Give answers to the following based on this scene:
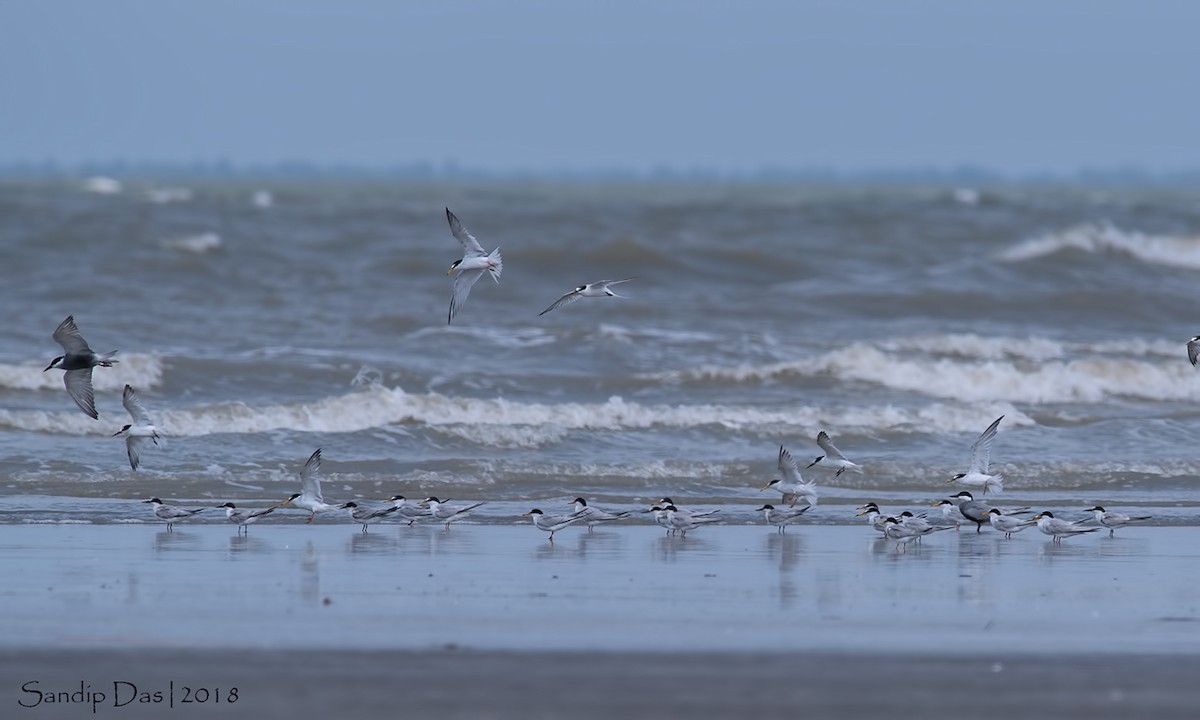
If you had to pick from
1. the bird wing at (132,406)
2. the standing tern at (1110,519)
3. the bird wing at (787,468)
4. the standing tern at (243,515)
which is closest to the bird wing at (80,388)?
the bird wing at (132,406)

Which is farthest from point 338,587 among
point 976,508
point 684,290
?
point 684,290

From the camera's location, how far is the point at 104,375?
67.3 ft

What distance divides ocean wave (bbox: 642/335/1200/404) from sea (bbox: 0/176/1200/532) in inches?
2.1

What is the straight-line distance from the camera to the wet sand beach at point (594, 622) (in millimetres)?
6734

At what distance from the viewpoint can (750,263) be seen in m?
33.2

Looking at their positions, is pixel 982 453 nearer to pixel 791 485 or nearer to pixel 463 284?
pixel 791 485

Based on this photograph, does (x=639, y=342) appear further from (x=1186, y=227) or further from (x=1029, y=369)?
(x=1186, y=227)

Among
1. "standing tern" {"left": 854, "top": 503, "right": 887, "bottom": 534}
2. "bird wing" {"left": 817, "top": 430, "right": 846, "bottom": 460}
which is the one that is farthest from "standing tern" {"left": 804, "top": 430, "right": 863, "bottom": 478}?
"standing tern" {"left": 854, "top": 503, "right": 887, "bottom": 534}

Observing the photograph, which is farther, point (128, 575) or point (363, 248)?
point (363, 248)

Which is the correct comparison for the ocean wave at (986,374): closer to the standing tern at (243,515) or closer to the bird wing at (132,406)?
the bird wing at (132,406)

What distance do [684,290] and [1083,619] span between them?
73.0 feet

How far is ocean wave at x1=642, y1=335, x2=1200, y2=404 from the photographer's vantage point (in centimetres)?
2153

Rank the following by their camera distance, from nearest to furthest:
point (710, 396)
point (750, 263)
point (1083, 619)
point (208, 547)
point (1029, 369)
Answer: point (1083, 619) → point (208, 547) → point (710, 396) → point (1029, 369) → point (750, 263)

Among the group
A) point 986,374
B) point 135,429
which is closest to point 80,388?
point 135,429
